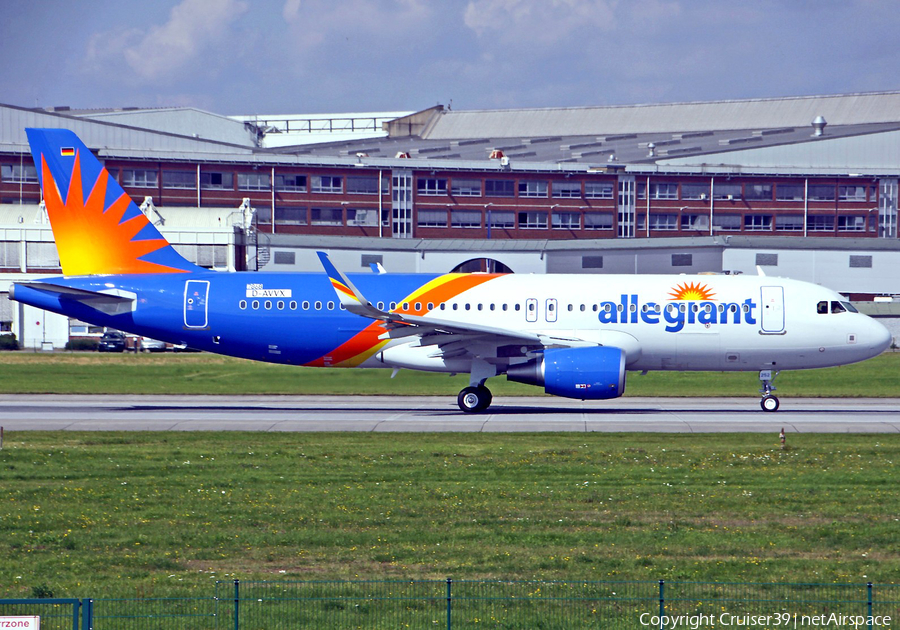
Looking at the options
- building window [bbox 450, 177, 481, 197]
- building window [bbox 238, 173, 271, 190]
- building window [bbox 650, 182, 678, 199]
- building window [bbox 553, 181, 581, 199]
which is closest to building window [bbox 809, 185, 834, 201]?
building window [bbox 650, 182, 678, 199]

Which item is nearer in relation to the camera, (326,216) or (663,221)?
(326,216)

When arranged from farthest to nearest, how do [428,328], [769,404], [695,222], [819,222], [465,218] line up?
[695,222] < [819,222] < [465,218] < [769,404] < [428,328]

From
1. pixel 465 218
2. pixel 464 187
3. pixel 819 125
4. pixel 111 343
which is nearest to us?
pixel 111 343

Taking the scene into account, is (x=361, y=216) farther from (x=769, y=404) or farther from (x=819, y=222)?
(x=769, y=404)

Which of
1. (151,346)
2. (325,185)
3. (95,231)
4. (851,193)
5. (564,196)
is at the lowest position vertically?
(151,346)

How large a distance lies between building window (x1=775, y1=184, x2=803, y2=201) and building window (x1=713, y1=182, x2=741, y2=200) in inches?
172

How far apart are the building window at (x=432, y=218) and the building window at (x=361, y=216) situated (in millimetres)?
4687

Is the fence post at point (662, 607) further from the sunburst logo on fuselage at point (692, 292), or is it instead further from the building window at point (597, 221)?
the building window at point (597, 221)

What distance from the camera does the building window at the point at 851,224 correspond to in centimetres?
10769

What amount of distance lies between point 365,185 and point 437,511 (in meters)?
90.5

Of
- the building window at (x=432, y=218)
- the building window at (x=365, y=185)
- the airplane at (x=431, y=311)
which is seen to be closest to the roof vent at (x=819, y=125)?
the building window at (x=432, y=218)

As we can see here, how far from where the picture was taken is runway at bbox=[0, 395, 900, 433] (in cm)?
2873

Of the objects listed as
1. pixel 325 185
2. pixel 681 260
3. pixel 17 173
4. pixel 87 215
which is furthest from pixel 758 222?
pixel 87 215

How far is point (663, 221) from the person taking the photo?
10844 centimetres
